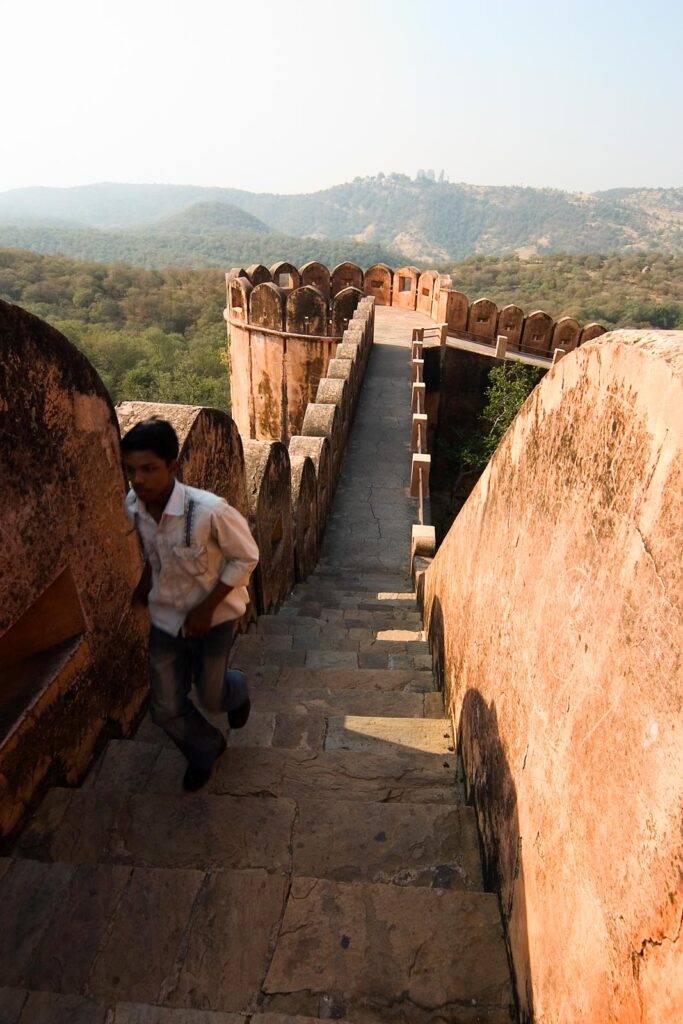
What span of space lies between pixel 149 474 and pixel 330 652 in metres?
2.28

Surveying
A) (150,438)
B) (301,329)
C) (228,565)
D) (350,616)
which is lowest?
(350,616)

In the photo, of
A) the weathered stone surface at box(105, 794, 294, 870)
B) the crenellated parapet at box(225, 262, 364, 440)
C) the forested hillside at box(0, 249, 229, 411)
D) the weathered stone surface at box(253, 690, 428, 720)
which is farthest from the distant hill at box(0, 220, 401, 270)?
the weathered stone surface at box(105, 794, 294, 870)

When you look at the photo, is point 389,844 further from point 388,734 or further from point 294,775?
point 388,734

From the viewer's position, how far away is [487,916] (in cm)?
161

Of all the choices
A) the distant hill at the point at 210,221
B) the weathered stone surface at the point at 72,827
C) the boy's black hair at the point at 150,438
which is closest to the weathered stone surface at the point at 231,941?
the weathered stone surface at the point at 72,827

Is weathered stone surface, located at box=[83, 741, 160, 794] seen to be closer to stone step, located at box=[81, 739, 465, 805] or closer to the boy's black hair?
stone step, located at box=[81, 739, 465, 805]

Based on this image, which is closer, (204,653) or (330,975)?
(330,975)

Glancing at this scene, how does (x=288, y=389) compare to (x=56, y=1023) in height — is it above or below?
below

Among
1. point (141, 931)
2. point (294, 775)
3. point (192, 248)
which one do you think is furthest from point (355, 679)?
point (192, 248)

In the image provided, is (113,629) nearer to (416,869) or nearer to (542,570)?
(416,869)

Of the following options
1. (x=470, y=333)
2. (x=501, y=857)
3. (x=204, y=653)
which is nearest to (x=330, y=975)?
(x=501, y=857)

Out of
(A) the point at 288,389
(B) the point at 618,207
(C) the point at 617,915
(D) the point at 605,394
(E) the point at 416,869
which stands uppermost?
(B) the point at 618,207

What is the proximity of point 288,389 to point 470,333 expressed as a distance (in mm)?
4815

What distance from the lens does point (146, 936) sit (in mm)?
1553
